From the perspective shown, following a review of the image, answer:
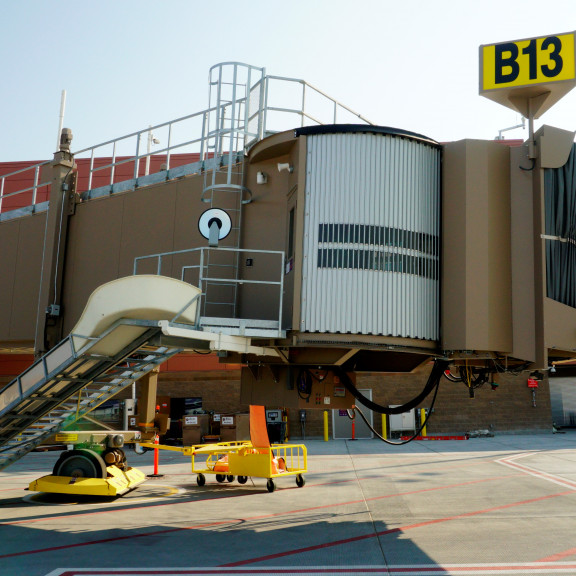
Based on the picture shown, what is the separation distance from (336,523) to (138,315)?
20.0 ft

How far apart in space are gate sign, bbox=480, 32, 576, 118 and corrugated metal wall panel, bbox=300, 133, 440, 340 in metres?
2.14

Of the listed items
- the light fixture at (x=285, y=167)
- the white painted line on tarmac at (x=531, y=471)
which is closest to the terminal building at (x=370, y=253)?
the light fixture at (x=285, y=167)

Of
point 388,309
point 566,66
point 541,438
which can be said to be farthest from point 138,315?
point 541,438

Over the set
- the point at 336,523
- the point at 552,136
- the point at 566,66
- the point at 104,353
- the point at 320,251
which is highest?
the point at 566,66

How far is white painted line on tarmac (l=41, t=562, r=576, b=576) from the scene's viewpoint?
→ 9227 millimetres

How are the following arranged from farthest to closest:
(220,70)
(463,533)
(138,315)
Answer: (220,70) < (463,533) < (138,315)

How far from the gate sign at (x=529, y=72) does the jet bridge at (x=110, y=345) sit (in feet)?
23.5

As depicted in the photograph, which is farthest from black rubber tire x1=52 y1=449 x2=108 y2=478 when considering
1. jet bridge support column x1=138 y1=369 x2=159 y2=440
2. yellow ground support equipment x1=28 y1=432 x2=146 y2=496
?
jet bridge support column x1=138 y1=369 x2=159 y2=440

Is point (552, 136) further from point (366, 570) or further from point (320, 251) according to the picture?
point (366, 570)

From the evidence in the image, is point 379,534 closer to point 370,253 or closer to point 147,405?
point 370,253

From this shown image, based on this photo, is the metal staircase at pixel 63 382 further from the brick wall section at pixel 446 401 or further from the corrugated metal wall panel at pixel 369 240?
the brick wall section at pixel 446 401

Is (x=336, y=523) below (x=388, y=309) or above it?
below

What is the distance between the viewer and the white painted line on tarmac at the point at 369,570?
363 inches

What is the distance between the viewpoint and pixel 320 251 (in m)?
12.1
